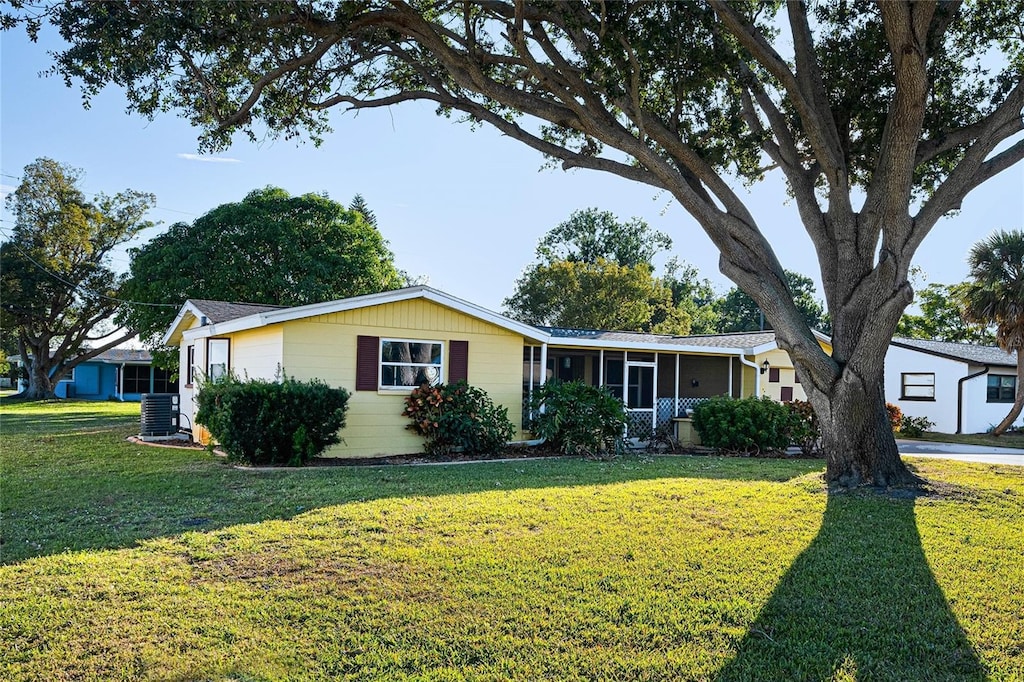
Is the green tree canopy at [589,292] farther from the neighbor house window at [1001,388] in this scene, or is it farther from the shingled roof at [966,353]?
the neighbor house window at [1001,388]

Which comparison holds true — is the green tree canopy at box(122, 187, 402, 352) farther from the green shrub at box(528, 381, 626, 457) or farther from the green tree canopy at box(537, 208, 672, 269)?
the green tree canopy at box(537, 208, 672, 269)

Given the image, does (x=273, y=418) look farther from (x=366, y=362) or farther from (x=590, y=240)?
(x=590, y=240)

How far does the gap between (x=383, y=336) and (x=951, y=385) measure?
61.8 ft

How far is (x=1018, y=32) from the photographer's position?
10.2 m

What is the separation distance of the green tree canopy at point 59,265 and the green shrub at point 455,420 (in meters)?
25.0

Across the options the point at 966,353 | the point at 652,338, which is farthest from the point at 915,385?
the point at 652,338

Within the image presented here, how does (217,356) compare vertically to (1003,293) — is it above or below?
below

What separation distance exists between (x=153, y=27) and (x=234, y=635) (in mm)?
7244

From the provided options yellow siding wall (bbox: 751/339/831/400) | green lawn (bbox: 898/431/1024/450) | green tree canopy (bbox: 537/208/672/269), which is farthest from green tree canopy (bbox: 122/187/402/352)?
green lawn (bbox: 898/431/1024/450)

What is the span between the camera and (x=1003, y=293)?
19859mm

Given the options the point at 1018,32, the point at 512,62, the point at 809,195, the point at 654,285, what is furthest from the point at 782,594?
the point at 654,285

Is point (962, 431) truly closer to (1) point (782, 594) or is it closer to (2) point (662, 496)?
(2) point (662, 496)

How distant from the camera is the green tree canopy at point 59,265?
33344 millimetres

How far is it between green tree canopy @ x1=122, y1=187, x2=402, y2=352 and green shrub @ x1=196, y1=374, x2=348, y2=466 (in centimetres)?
1385
